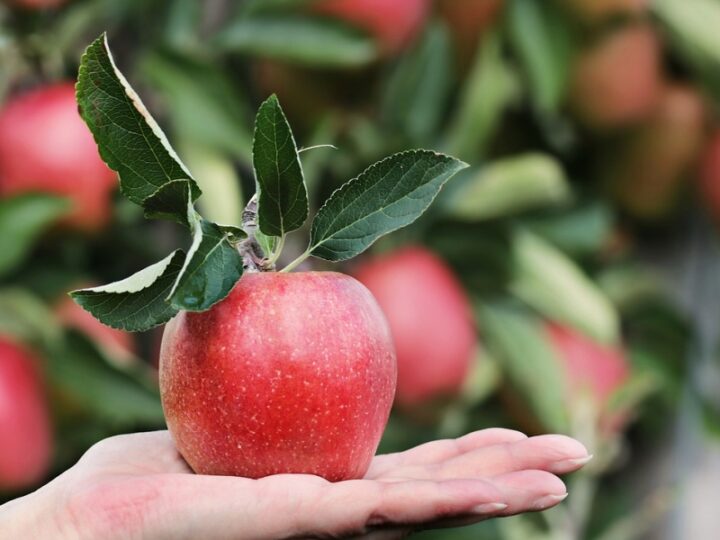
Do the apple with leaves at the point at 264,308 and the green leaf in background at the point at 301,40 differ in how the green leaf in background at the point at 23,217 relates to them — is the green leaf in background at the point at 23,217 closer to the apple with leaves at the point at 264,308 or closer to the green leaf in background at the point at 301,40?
the green leaf in background at the point at 301,40

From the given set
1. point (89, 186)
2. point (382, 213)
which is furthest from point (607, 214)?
point (382, 213)

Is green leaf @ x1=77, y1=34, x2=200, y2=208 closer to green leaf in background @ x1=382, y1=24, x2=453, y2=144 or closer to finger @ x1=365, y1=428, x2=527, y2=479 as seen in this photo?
finger @ x1=365, y1=428, x2=527, y2=479

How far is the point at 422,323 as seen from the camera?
0.87 metres

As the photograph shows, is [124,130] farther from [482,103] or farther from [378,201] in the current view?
[482,103]

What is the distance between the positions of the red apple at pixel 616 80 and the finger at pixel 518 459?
585mm

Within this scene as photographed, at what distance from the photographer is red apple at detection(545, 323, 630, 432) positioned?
958 mm

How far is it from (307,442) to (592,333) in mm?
486

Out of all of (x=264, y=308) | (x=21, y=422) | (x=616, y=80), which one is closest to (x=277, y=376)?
(x=264, y=308)

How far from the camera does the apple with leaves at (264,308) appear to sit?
44 centimetres

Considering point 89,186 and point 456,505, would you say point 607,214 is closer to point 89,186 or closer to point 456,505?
point 89,186

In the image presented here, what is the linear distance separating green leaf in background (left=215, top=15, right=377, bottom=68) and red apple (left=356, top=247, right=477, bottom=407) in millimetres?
153

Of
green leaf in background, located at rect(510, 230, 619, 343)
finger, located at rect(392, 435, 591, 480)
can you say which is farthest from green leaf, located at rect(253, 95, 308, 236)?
green leaf in background, located at rect(510, 230, 619, 343)

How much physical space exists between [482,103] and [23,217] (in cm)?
36

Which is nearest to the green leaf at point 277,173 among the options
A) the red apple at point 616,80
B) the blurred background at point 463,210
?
the blurred background at point 463,210
